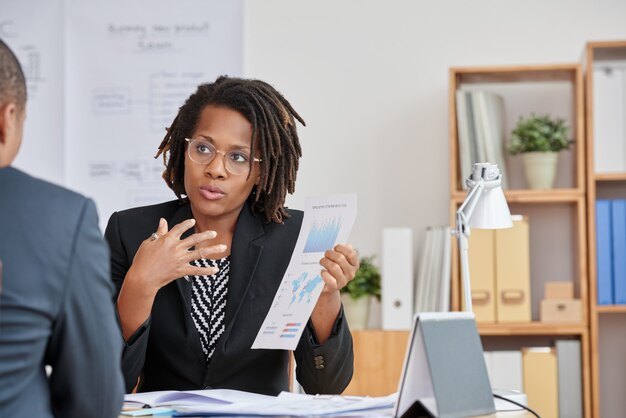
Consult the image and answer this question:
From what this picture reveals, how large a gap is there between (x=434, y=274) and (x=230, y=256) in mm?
1491

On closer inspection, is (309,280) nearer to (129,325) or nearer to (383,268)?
(129,325)

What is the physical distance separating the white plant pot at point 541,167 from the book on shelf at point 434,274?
0.38 meters

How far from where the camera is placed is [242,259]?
Answer: 1.97 m

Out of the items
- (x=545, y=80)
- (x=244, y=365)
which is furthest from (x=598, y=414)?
(x=244, y=365)

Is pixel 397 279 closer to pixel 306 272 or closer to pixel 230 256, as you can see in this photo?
pixel 230 256

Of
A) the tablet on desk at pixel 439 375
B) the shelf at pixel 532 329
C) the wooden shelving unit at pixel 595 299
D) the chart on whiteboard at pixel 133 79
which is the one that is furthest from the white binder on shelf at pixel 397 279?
the tablet on desk at pixel 439 375

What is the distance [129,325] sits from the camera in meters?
1.69

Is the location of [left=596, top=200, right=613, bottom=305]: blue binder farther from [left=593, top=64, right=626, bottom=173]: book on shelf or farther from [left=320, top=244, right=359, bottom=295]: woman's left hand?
[left=320, top=244, right=359, bottom=295]: woman's left hand

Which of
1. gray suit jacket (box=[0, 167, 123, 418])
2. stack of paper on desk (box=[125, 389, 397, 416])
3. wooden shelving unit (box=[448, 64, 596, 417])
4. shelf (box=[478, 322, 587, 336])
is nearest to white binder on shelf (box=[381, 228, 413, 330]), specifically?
wooden shelving unit (box=[448, 64, 596, 417])

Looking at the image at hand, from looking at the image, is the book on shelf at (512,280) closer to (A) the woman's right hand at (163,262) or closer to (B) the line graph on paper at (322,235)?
(B) the line graph on paper at (322,235)

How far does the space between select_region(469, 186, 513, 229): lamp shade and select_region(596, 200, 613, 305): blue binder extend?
66.2 inches

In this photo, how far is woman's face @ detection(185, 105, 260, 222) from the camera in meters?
1.89

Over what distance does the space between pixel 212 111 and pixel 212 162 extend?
5.9 inches

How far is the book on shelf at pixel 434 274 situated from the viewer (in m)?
3.28
